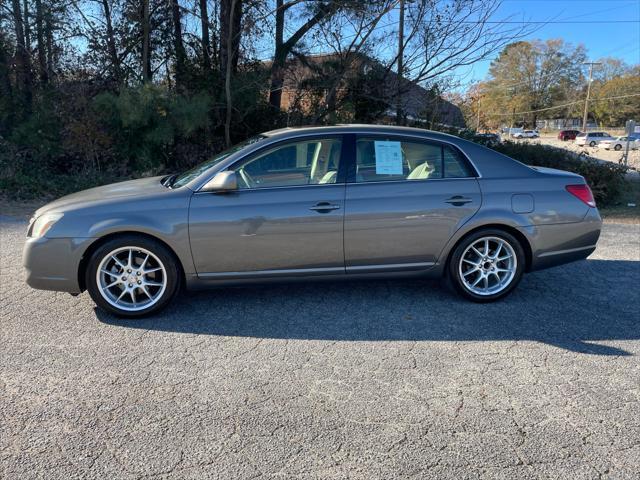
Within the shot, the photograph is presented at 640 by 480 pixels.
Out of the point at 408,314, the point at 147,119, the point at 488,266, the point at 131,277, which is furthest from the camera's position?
the point at 147,119

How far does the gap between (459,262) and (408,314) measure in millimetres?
694

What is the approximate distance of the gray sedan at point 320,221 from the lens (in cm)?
405

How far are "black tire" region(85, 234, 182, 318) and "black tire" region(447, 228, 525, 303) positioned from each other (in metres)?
2.42

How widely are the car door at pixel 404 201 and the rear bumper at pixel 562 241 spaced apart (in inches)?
27.3

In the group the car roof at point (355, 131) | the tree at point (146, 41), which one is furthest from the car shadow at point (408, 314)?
the tree at point (146, 41)

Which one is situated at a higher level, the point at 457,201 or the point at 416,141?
the point at 416,141

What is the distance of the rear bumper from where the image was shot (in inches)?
179

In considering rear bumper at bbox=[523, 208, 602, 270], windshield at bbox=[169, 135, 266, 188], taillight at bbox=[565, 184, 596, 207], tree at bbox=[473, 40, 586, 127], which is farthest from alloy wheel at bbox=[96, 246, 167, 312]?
tree at bbox=[473, 40, 586, 127]

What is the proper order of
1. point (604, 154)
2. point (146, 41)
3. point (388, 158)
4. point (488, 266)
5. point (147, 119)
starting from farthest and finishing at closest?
1. point (604, 154)
2. point (146, 41)
3. point (147, 119)
4. point (488, 266)
5. point (388, 158)

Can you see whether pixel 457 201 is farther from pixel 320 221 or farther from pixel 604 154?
pixel 604 154

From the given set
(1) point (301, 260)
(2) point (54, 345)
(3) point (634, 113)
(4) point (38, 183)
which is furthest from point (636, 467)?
(3) point (634, 113)

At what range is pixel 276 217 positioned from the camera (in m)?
4.15

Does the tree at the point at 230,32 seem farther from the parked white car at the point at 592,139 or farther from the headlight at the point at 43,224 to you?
the parked white car at the point at 592,139

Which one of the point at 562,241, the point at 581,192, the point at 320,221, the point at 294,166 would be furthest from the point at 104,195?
the point at 581,192
